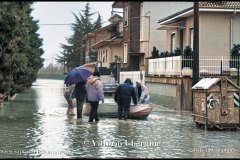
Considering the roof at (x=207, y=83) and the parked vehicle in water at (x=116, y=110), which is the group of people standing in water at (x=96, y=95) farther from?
the roof at (x=207, y=83)

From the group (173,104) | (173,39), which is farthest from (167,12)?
(173,104)

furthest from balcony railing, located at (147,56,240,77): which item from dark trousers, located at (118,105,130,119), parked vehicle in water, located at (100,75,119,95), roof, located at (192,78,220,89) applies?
parked vehicle in water, located at (100,75,119,95)

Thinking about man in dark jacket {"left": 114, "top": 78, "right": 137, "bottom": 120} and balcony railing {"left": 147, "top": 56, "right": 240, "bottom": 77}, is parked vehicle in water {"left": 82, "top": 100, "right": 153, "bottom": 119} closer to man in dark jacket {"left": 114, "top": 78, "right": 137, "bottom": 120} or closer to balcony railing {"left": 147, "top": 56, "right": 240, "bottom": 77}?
man in dark jacket {"left": 114, "top": 78, "right": 137, "bottom": 120}

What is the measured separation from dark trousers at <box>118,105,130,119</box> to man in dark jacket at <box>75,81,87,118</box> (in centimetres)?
153

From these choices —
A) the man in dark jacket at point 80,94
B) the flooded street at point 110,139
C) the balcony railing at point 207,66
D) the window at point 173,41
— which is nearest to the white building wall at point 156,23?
the window at point 173,41

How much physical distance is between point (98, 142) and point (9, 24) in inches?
143

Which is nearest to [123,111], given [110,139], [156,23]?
[110,139]

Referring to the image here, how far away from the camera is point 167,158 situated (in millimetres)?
10898

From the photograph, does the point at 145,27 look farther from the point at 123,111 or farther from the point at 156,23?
the point at 123,111

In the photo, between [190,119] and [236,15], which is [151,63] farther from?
[190,119]

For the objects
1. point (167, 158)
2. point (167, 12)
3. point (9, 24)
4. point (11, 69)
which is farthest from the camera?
point (167, 12)

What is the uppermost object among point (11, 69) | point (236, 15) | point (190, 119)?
point (236, 15)

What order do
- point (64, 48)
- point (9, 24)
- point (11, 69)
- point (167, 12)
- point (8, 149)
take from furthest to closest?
point (64, 48) < point (167, 12) < point (11, 69) < point (9, 24) < point (8, 149)

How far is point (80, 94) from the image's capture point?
67.9 ft
